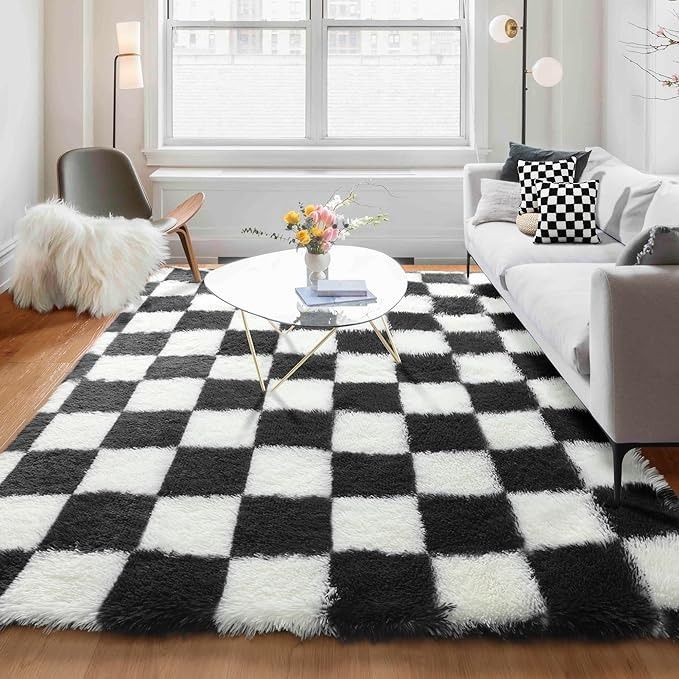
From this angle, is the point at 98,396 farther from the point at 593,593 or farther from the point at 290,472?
the point at 593,593

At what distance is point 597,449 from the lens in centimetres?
271

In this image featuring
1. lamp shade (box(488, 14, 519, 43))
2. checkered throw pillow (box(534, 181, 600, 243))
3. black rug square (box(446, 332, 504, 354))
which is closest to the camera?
black rug square (box(446, 332, 504, 354))

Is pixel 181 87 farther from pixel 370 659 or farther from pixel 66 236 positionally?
pixel 370 659

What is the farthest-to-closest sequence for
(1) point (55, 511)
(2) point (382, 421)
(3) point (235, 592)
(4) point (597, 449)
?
(2) point (382, 421)
(4) point (597, 449)
(1) point (55, 511)
(3) point (235, 592)

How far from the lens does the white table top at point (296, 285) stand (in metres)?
3.08

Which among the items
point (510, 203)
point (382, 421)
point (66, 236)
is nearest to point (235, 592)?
point (382, 421)

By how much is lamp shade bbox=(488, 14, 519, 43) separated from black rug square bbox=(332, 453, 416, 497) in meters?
3.51

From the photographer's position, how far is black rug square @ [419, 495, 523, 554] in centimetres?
214

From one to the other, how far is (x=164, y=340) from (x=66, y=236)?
935 mm

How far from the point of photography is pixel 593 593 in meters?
1.93

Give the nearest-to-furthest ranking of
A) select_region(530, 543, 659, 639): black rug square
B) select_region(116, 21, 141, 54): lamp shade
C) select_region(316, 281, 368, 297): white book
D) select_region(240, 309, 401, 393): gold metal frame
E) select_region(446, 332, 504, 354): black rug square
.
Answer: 1. select_region(530, 543, 659, 639): black rug square
2. select_region(240, 309, 401, 393): gold metal frame
3. select_region(316, 281, 368, 297): white book
4. select_region(446, 332, 504, 354): black rug square
5. select_region(116, 21, 141, 54): lamp shade

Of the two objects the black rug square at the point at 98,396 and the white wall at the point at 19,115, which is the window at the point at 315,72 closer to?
the white wall at the point at 19,115

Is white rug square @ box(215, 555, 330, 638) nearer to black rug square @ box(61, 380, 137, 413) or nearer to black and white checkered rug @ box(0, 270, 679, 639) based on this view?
black and white checkered rug @ box(0, 270, 679, 639)

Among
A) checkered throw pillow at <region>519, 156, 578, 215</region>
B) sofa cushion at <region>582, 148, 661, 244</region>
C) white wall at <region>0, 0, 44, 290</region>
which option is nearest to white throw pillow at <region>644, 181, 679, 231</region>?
sofa cushion at <region>582, 148, 661, 244</region>
